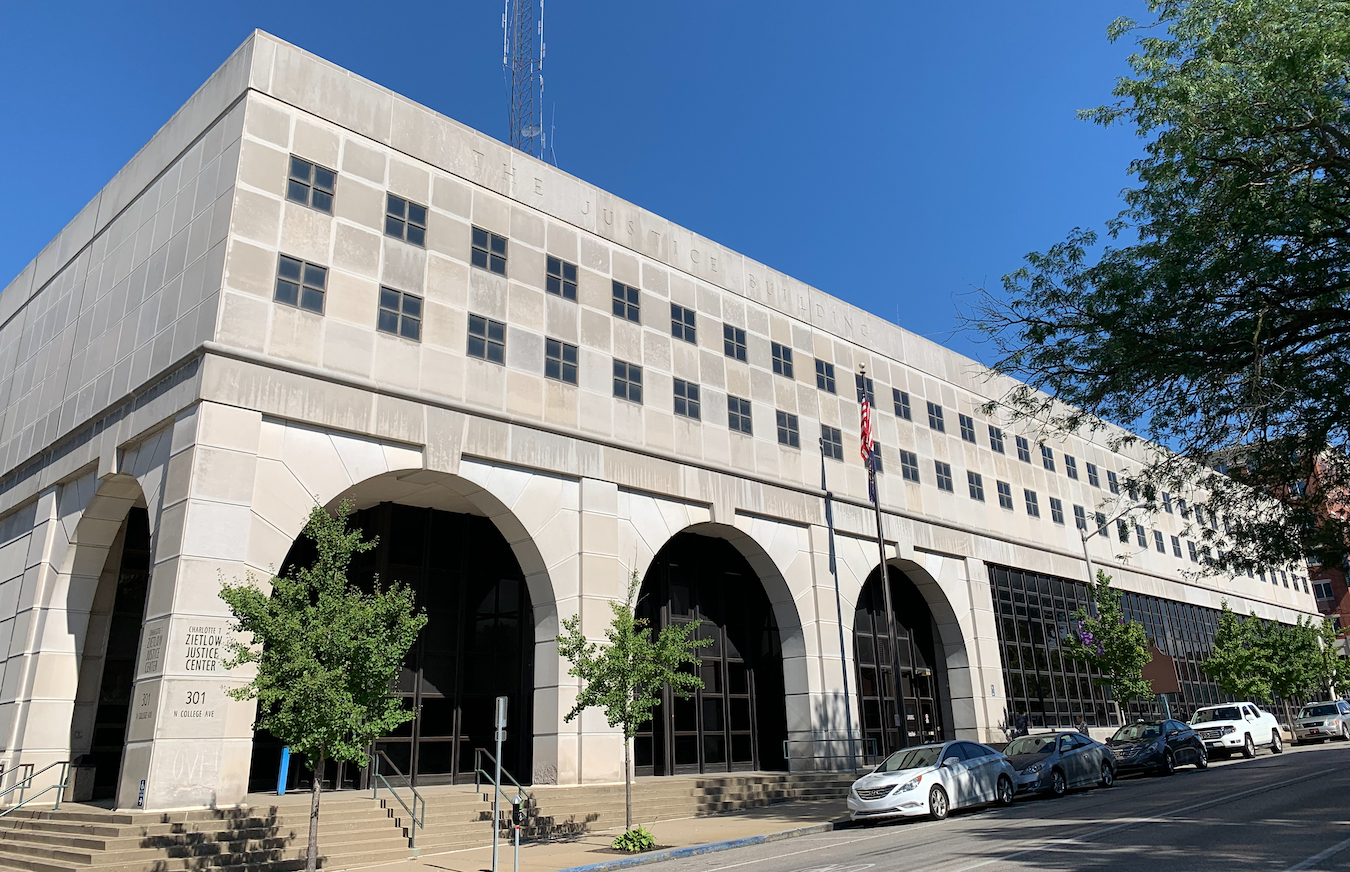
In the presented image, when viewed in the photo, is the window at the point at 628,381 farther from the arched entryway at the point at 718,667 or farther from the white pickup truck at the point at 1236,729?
the white pickup truck at the point at 1236,729

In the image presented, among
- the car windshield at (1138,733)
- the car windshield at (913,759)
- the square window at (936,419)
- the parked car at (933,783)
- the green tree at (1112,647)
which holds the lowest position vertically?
the parked car at (933,783)

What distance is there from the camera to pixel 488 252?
25625 mm

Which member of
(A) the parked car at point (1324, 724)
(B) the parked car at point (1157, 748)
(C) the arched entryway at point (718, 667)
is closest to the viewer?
(B) the parked car at point (1157, 748)

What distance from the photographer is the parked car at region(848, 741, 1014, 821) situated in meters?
18.8

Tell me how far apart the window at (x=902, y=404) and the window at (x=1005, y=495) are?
7.07 m

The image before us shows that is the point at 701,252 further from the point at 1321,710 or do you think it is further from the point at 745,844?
the point at 1321,710

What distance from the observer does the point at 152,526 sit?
A: 19.8 metres

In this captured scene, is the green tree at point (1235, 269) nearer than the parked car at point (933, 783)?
Yes

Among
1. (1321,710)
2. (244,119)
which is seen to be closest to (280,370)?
(244,119)

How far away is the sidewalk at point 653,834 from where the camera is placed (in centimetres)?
1620

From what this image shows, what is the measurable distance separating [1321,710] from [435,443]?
41788 mm

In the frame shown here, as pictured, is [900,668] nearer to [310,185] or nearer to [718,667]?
[718,667]

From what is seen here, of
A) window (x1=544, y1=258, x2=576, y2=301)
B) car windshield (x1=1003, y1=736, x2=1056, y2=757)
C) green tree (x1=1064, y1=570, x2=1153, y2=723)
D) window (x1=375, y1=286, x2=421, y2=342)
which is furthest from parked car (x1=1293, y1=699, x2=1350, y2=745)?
window (x1=375, y1=286, x2=421, y2=342)

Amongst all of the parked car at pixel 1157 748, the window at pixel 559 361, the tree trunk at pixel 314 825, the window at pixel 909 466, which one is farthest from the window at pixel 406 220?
the parked car at pixel 1157 748
